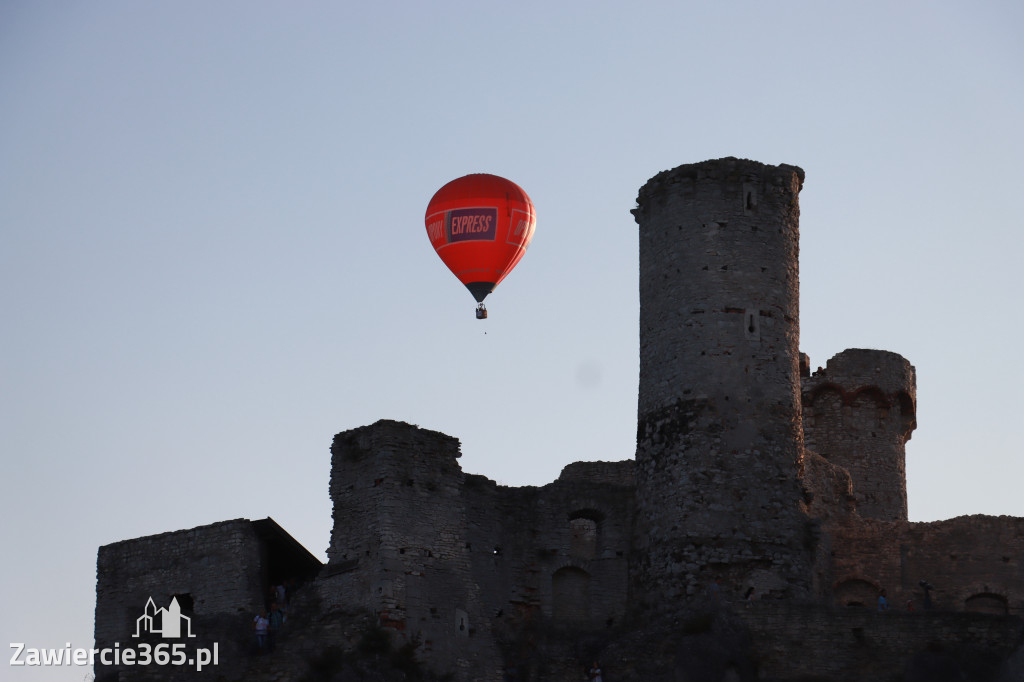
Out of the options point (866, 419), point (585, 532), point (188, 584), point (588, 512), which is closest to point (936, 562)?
point (588, 512)

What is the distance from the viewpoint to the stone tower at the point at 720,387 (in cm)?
5128

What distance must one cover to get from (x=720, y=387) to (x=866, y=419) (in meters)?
12.7

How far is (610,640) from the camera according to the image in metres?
50.8

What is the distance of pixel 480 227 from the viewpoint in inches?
2253

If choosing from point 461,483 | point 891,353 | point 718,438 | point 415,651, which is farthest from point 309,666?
point 891,353

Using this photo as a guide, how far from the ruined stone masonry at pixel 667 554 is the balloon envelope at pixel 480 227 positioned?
14.0 feet

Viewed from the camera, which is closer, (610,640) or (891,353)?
(610,640)

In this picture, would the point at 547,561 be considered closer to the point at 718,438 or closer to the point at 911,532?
the point at 718,438

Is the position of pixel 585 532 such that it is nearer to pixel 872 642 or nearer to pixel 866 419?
pixel 872 642

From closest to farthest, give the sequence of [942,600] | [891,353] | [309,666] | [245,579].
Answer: [309,666], [245,579], [942,600], [891,353]

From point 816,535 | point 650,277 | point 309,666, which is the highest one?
point 650,277

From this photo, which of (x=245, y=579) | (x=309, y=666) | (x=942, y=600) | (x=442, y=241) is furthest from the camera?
(x=442, y=241)

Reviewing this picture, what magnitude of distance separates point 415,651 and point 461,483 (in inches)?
180

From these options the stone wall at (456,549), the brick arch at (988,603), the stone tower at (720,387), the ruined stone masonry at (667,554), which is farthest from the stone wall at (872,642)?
the stone wall at (456,549)
